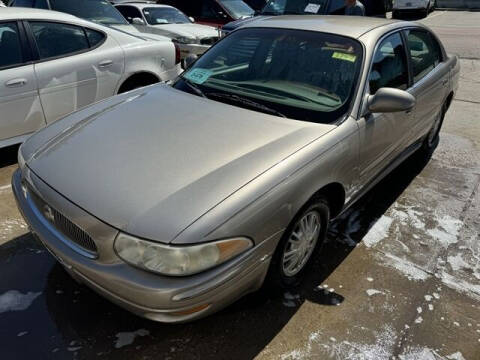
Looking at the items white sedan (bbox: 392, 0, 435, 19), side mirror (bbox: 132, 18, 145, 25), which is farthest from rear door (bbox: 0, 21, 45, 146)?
white sedan (bbox: 392, 0, 435, 19)

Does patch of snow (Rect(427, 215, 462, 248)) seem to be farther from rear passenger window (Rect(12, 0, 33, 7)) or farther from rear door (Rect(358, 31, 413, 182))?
rear passenger window (Rect(12, 0, 33, 7))

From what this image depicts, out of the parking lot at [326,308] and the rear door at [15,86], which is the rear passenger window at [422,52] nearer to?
the parking lot at [326,308]

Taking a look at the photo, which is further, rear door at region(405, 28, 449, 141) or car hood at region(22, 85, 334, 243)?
rear door at region(405, 28, 449, 141)

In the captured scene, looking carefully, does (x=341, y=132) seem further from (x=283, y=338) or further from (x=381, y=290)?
(x=283, y=338)

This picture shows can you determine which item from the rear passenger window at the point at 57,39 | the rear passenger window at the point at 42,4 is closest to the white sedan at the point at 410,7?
the rear passenger window at the point at 42,4

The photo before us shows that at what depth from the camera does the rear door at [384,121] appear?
2822mm

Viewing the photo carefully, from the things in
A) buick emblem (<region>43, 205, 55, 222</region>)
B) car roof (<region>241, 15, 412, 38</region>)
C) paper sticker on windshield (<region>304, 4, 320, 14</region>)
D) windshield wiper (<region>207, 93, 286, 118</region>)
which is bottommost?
buick emblem (<region>43, 205, 55, 222</region>)

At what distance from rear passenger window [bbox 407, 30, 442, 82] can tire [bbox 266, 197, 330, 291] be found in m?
1.72

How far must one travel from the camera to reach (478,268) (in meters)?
2.95

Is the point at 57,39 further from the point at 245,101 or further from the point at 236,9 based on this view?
the point at 236,9

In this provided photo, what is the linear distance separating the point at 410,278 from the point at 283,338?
3.50 feet

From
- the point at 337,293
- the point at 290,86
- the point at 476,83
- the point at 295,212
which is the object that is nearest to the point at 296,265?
the point at 337,293

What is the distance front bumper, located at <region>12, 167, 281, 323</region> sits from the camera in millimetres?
Result: 1826

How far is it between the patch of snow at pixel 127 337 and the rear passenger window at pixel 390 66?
2142 mm
